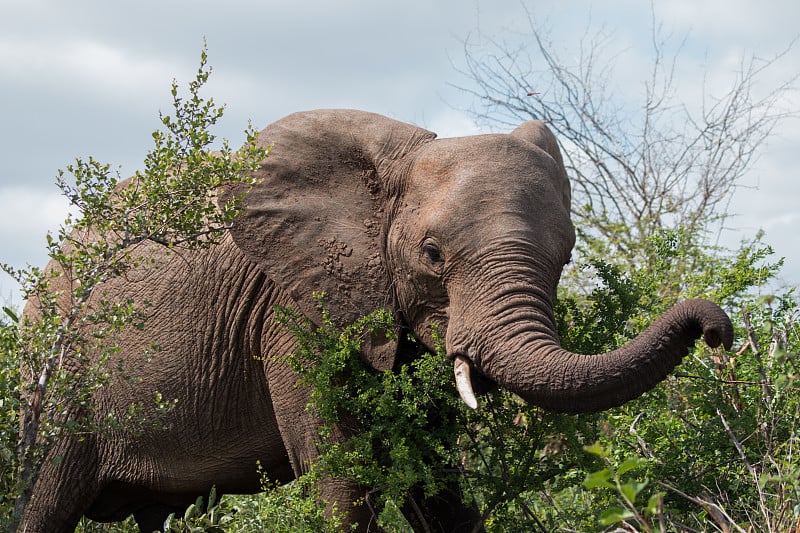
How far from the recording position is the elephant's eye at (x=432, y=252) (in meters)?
5.03

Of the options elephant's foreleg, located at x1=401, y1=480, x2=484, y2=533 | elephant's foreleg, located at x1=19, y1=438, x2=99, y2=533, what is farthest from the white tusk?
elephant's foreleg, located at x1=19, y1=438, x2=99, y2=533

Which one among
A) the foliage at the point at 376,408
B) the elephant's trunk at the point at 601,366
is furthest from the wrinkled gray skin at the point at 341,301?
the foliage at the point at 376,408

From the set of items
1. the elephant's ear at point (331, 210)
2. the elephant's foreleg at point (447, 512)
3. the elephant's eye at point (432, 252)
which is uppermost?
the elephant's ear at point (331, 210)

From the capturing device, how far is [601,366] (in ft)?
14.4

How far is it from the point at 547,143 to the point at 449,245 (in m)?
1.25

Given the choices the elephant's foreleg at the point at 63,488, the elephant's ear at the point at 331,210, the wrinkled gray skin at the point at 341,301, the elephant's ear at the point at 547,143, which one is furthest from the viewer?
the elephant's foreleg at the point at 63,488

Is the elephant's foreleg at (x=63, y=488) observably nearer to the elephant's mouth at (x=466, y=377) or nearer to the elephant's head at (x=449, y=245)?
the elephant's head at (x=449, y=245)

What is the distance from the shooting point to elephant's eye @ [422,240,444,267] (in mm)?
5027

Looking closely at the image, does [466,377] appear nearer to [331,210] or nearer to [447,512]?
[331,210]

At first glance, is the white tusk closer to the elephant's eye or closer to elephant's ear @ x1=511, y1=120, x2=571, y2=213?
the elephant's eye

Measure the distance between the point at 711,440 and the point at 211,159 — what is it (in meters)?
3.00

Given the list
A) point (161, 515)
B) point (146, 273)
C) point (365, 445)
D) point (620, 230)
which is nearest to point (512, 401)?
point (365, 445)

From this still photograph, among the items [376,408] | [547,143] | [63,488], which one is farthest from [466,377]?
[63,488]

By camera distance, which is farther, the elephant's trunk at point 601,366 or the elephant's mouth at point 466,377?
the elephant's mouth at point 466,377
